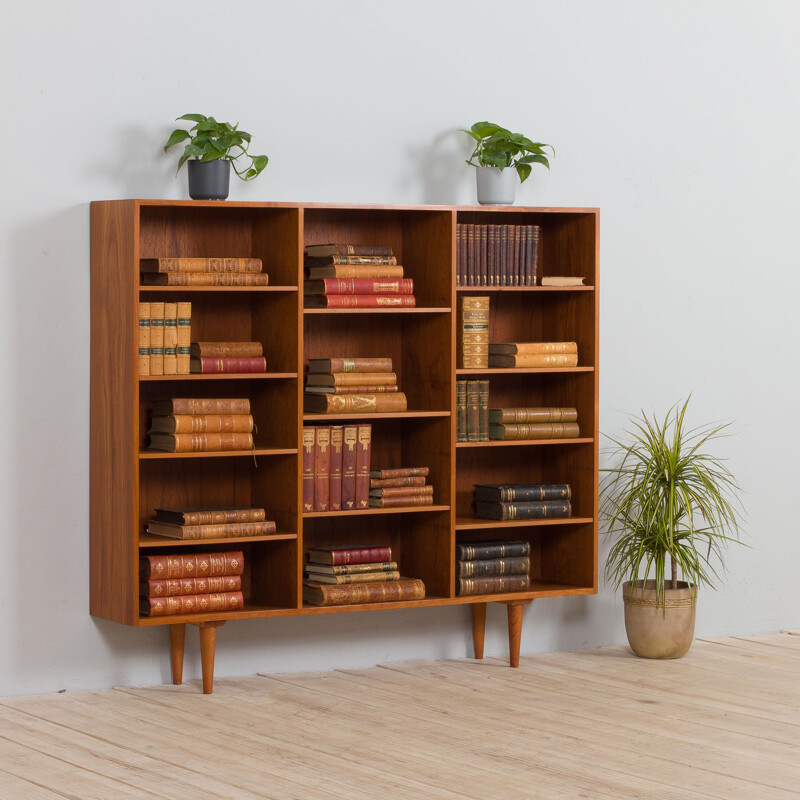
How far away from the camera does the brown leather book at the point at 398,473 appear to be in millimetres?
5551

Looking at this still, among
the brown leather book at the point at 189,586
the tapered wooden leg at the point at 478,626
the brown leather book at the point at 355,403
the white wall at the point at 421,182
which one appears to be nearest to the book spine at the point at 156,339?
the white wall at the point at 421,182

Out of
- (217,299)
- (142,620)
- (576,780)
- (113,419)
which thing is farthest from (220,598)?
(576,780)

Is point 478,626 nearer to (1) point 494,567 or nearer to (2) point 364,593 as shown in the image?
(1) point 494,567

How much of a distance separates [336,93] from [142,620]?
84.3 inches

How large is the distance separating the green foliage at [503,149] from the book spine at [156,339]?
4.82 feet

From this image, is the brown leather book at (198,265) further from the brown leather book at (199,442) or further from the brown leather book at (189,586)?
the brown leather book at (189,586)

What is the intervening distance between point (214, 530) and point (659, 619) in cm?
192

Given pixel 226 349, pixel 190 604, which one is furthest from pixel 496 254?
pixel 190 604

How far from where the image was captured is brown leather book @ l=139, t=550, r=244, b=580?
514 cm

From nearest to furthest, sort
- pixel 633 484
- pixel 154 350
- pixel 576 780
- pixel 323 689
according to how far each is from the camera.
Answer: pixel 576 780 < pixel 154 350 < pixel 323 689 < pixel 633 484

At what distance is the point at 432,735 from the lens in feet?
15.8

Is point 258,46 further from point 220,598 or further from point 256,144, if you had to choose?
point 220,598

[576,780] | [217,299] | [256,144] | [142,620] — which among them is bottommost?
[576,780]

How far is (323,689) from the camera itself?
5.48 metres
